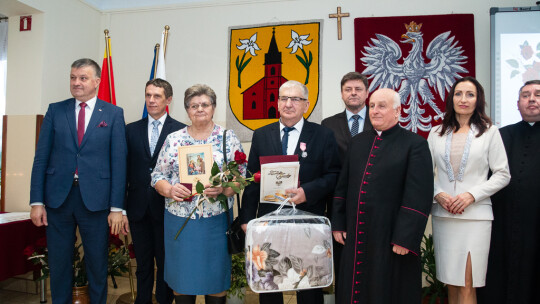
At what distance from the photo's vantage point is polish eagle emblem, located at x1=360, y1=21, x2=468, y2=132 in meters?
3.98

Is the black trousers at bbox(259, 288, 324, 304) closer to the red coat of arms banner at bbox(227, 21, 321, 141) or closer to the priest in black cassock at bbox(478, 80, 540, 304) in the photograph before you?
the priest in black cassock at bbox(478, 80, 540, 304)

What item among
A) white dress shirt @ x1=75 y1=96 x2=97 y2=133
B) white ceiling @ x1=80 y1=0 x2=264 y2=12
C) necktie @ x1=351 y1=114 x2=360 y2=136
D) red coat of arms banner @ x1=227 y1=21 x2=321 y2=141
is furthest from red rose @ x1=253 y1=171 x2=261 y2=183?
white ceiling @ x1=80 y1=0 x2=264 y2=12

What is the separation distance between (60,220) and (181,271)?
929mm

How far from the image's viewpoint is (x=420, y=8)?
13.4 ft

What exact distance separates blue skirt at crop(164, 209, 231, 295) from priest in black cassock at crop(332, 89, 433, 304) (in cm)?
72

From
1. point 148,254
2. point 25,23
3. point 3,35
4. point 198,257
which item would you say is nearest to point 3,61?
point 3,35

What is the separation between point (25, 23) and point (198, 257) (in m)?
3.50

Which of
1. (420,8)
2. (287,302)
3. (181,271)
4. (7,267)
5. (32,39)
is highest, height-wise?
(420,8)

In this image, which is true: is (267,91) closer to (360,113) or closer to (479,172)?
(360,113)

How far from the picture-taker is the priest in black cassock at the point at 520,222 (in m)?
2.36

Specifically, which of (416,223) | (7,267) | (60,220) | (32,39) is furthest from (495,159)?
(32,39)


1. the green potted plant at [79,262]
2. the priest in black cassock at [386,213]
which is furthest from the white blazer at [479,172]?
the green potted plant at [79,262]

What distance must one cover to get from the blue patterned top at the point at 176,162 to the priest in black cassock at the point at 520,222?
1704 mm

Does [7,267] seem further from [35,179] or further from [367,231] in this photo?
[367,231]
